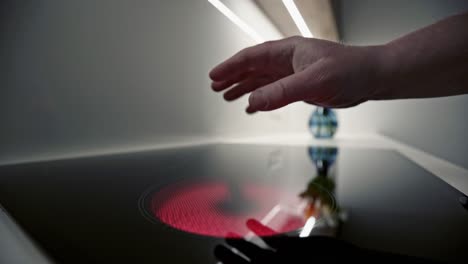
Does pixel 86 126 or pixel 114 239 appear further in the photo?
pixel 86 126

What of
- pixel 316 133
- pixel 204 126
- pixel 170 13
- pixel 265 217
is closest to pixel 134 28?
pixel 170 13

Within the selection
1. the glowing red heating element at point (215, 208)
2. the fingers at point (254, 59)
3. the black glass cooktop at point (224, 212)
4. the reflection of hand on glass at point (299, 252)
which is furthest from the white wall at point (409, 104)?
the reflection of hand on glass at point (299, 252)

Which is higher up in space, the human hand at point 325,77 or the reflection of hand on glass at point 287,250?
the human hand at point 325,77

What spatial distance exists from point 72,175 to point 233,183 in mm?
335

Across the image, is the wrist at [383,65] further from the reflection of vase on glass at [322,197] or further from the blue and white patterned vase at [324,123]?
the blue and white patterned vase at [324,123]

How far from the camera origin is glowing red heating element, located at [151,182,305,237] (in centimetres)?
38

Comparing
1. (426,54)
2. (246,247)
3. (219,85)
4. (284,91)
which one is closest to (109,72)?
(219,85)

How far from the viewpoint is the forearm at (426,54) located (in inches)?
19.9

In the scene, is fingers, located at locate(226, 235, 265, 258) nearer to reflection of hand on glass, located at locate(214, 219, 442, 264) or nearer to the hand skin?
reflection of hand on glass, located at locate(214, 219, 442, 264)

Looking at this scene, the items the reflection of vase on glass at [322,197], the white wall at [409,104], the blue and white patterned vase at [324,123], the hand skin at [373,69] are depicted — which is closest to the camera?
the reflection of vase on glass at [322,197]

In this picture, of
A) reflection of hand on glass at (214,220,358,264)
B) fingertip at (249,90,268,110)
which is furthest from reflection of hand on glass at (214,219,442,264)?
fingertip at (249,90,268,110)

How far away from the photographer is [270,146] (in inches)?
44.2

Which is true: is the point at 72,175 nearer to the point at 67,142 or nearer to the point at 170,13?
the point at 67,142

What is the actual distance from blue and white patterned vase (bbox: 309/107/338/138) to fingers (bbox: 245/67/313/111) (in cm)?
99
